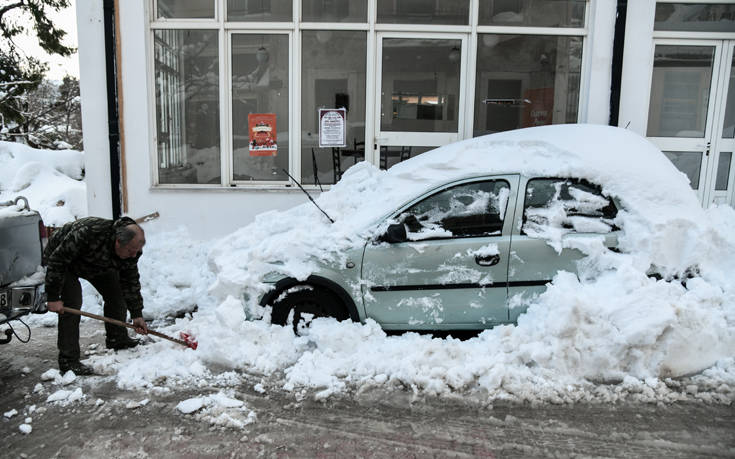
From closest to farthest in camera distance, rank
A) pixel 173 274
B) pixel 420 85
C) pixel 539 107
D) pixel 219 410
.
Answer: pixel 219 410 → pixel 173 274 → pixel 420 85 → pixel 539 107

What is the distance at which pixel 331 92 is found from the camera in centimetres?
779

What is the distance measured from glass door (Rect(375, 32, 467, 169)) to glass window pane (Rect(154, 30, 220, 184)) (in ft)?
7.97

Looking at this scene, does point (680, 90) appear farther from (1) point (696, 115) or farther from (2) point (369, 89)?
(2) point (369, 89)

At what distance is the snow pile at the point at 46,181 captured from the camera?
10.9 metres

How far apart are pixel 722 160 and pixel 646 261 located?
471 centimetres

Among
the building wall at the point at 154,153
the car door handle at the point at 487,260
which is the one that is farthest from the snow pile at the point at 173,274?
the car door handle at the point at 487,260

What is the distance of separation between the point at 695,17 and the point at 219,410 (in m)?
8.17

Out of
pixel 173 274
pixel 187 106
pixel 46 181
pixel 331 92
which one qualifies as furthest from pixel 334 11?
pixel 46 181

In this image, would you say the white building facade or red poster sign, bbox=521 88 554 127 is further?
red poster sign, bbox=521 88 554 127

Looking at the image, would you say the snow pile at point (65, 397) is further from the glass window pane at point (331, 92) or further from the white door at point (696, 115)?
the white door at point (696, 115)

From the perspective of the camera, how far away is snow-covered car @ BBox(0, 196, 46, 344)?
4230mm

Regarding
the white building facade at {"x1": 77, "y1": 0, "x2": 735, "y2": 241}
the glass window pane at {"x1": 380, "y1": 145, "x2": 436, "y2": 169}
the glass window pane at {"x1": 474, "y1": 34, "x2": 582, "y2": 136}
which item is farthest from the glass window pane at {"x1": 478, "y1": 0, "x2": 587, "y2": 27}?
the glass window pane at {"x1": 380, "y1": 145, "x2": 436, "y2": 169}

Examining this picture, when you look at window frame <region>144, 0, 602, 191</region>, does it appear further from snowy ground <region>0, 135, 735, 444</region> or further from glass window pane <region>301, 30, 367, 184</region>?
snowy ground <region>0, 135, 735, 444</region>

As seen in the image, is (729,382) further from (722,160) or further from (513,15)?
(513,15)
